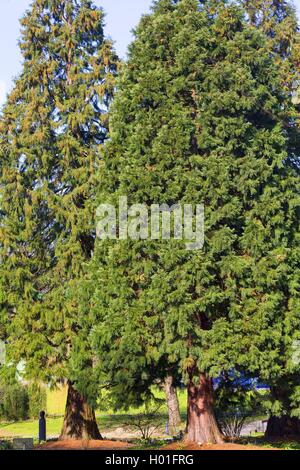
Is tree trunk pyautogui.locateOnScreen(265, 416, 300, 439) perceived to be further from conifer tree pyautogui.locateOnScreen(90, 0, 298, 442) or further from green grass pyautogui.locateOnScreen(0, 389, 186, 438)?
green grass pyautogui.locateOnScreen(0, 389, 186, 438)

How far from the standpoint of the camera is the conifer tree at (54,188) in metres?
17.7

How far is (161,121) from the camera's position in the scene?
16.1 meters

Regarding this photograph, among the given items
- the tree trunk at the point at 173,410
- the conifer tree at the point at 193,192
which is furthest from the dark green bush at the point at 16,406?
the conifer tree at the point at 193,192

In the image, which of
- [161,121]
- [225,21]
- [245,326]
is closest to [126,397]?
[245,326]

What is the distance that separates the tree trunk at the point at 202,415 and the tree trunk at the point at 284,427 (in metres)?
3.15

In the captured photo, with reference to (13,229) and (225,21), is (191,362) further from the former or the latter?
(225,21)

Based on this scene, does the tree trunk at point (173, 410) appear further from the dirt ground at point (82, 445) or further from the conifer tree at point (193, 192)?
the conifer tree at point (193, 192)

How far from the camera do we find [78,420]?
1870cm

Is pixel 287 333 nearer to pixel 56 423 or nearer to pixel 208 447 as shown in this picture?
pixel 208 447

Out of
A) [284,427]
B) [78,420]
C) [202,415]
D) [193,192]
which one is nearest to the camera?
[193,192]

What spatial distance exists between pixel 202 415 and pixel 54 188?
7.97m

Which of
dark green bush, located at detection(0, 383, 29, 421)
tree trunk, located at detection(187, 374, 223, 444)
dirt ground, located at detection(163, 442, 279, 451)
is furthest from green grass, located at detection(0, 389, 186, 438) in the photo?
dirt ground, located at detection(163, 442, 279, 451)

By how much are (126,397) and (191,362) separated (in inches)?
104

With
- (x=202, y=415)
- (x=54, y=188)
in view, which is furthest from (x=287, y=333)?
(x=54, y=188)
